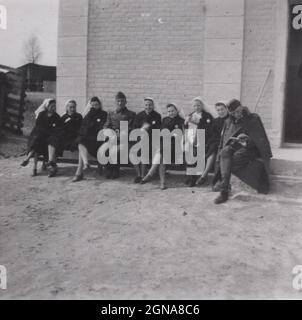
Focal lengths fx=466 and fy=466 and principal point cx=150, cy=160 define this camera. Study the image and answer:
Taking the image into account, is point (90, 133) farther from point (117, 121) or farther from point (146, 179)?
point (146, 179)

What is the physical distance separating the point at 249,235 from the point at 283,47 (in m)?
3.48

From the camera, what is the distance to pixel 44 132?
7633 mm

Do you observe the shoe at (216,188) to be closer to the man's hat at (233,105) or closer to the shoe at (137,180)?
the man's hat at (233,105)

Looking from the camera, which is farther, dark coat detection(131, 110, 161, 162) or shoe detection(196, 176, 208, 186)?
dark coat detection(131, 110, 161, 162)

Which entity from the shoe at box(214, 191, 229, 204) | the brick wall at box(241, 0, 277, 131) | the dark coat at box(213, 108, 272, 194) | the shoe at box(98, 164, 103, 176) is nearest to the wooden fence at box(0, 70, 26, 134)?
the shoe at box(98, 164, 103, 176)

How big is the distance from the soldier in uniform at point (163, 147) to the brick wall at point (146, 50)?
654mm

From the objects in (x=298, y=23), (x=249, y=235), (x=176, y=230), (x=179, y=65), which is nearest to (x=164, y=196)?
(x=176, y=230)

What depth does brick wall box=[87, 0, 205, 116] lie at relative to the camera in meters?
7.55

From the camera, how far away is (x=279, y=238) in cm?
479

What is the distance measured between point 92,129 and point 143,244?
3.11 metres

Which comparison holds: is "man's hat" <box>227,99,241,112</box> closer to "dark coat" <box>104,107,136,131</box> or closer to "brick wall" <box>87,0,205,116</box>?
"brick wall" <box>87,0,205,116</box>

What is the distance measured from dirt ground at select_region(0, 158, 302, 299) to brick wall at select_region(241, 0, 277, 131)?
189 cm

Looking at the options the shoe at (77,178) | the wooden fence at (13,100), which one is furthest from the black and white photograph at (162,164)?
the wooden fence at (13,100)
